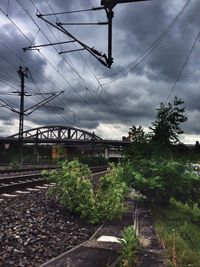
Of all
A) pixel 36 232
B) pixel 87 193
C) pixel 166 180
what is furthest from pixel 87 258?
pixel 166 180

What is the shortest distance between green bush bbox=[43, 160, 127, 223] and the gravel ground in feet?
0.95

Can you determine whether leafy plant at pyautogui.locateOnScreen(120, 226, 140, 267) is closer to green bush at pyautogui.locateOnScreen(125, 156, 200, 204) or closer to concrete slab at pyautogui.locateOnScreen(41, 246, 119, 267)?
concrete slab at pyautogui.locateOnScreen(41, 246, 119, 267)

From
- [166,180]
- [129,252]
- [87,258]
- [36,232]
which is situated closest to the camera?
[129,252]

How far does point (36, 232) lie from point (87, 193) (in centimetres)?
260

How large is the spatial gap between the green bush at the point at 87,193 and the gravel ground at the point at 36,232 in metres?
0.29

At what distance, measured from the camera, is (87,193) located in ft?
34.7

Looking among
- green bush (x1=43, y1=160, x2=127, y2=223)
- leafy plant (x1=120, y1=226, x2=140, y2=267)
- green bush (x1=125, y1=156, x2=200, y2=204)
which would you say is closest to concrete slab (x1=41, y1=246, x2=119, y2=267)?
leafy plant (x1=120, y1=226, x2=140, y2=267)

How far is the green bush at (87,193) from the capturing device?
9.94 m

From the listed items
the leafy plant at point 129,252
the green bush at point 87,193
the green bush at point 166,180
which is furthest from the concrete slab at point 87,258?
the green bush at point 166,180

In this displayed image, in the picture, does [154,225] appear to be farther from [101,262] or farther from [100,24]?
[100,24]

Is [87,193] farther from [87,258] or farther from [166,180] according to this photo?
[87,258]

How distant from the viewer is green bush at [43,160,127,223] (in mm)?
9944

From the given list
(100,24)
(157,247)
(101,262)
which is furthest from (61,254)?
(100,24)

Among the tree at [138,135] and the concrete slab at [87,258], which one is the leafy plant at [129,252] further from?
the tree at [138,135]
